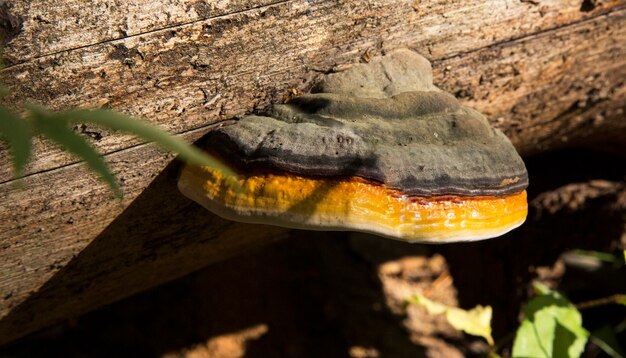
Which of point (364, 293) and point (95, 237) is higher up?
point (95, 237)


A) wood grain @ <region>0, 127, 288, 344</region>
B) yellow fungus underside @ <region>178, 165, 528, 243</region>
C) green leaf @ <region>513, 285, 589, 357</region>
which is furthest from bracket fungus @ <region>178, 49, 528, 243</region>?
green leaf @ <region>513, 285, 589, 357</region>

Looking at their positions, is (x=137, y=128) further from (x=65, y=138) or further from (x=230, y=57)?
(x=230, y=57)

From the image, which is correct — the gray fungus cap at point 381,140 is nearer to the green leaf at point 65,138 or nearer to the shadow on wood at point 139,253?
the shadow on wood at point 139,253

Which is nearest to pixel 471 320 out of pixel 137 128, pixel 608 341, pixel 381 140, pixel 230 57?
pixel 608 341

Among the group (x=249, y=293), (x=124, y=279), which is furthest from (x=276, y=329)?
(x=124, y=279)

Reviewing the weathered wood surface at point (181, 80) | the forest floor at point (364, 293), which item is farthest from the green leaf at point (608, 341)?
the weathered wood surface at point (181, 80)

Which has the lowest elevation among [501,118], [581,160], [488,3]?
[581,160]

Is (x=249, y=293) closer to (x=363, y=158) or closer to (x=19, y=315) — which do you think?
(x=19, y=315)
